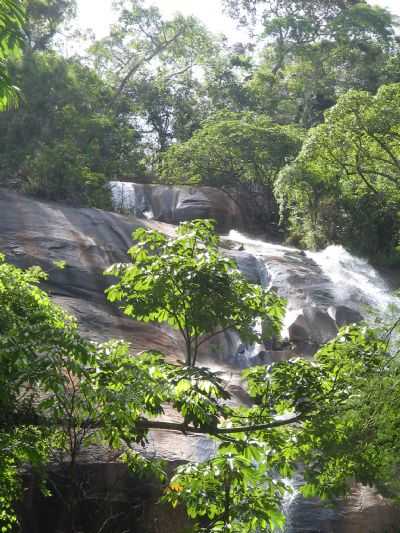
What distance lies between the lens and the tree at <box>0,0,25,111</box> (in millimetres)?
4055

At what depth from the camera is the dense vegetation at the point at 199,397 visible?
17.8 ft

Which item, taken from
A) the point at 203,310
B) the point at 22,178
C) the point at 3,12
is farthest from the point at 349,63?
the point at 3,12

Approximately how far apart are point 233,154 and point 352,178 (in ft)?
21.4

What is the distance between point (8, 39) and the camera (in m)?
4.10

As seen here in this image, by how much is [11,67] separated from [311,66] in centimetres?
1699

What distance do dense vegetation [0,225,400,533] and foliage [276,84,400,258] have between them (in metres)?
13.2

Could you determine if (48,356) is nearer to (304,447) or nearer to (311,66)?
(304,447)

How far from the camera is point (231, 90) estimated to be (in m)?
35.1

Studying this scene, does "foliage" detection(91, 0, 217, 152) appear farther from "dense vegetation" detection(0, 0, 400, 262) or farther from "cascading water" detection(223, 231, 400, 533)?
"cascading water" detection(223, 231, 400, 533)

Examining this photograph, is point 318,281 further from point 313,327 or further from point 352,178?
point 352,178

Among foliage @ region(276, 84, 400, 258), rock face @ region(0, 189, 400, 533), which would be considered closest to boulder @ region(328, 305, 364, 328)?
rock face @ region(0, 189, 400, 533)

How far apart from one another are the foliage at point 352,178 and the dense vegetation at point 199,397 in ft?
43.3

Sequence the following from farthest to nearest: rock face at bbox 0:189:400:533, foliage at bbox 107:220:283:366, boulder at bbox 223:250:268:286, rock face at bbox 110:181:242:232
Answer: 1. rock face at bbox 110:181:242:232
2. boulder at bbox 223:250:268:286
3. rock face at bbox 0:189:400:533
4. foliage at bbox 107:220:283:366

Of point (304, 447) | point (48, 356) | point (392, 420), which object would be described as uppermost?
point (48, 356)
